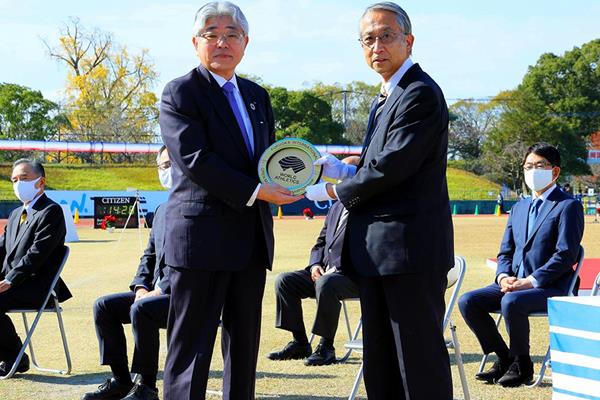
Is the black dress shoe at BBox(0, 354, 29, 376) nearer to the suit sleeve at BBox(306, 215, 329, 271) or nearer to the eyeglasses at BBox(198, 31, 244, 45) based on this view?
the suit sleeve at BBox(306, 215, 329, 271)

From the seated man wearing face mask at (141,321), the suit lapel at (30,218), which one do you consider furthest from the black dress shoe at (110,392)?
the suit lapel at (30,218)

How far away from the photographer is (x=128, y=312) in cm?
592

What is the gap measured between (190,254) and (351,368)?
9.56 feet

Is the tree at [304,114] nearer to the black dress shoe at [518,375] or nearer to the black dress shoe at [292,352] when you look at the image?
the black dress shoe at [292,352]

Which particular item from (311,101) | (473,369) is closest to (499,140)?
(311,101)

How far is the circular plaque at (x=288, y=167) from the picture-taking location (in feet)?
13.2

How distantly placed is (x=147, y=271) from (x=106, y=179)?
180ft

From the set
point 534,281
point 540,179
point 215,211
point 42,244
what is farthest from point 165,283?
point 540,179

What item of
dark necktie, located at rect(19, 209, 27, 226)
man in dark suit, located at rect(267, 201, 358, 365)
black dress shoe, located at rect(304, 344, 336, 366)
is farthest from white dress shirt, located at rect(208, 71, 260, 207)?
dark necktie, located at rect(19, 209, 27, 226)

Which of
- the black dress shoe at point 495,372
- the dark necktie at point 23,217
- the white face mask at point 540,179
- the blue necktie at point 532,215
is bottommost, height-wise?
the black dress shoe at point 495,372

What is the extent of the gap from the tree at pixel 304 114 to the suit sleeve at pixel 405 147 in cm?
6140

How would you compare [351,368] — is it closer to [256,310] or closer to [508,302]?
[508,302]

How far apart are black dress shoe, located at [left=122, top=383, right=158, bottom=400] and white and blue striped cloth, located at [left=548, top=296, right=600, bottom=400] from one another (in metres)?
2.32

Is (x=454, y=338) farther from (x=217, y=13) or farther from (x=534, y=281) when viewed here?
(x=217, y=13)
